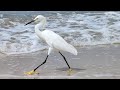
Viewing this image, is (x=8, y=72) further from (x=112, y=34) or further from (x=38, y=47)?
(x=112, y=34)

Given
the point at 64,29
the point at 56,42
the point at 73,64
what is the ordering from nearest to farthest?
1. the point at 56,42
2. the point at 73,64
3. the point at 64,29

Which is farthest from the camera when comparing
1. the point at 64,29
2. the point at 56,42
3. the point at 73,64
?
the point at 64,29

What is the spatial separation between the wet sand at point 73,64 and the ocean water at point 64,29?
0.30 m

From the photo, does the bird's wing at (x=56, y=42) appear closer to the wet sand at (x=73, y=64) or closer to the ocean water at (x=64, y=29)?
the wet sand at (x=73, y=64)

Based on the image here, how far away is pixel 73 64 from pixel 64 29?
6.09 feet

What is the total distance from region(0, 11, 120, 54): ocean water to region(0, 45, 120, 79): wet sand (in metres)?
0.30

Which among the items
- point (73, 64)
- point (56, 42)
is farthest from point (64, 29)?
point (56, 42)

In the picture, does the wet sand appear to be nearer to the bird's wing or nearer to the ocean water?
the bird's wing

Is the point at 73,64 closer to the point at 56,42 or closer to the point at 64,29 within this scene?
the point at 56,42

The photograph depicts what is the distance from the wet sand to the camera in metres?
3.70

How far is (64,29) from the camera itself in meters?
6.04

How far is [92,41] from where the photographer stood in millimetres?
5348
